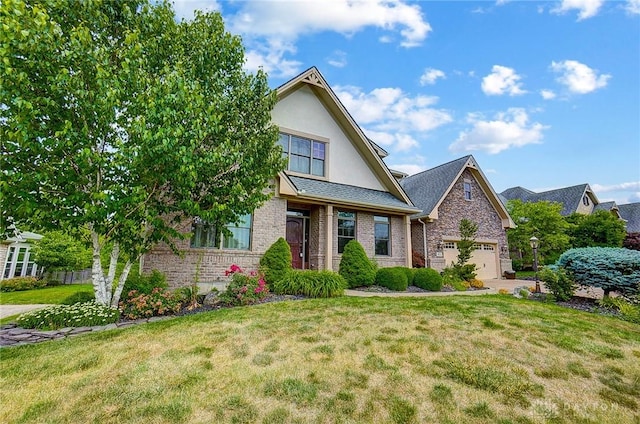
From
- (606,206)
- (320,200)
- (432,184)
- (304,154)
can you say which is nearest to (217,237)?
(320,200)

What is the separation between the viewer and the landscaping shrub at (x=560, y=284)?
8122mm

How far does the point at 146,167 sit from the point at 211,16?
4841 mm

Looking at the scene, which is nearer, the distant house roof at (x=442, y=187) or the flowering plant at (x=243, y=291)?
the flowering plant at (x=243, y=291)

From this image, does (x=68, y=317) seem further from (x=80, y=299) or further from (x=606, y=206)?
(x=606, y=206)

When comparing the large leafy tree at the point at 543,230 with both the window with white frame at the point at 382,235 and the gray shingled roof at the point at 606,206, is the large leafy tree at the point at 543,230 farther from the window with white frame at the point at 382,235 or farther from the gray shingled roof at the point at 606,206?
the gray shingled roof at the point at 606,206

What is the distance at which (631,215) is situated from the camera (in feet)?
102

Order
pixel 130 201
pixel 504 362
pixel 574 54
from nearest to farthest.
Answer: pixel 504 362 < pixel 130 201 < pixel 574 54

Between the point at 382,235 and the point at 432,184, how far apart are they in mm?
6731

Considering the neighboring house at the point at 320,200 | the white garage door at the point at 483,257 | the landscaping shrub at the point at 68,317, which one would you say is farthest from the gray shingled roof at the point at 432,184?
the landscaping shrub at the point at 68,317

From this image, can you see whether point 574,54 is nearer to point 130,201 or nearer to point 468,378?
point 468,378

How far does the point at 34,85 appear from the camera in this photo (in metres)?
5.00

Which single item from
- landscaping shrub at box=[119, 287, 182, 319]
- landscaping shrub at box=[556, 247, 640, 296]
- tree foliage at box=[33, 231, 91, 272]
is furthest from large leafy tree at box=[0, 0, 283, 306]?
tree foliage at box=[33, 231, 91, 272]

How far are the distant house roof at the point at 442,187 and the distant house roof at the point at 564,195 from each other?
1333cm

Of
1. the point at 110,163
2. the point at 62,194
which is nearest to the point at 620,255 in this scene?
the point at 110,163
